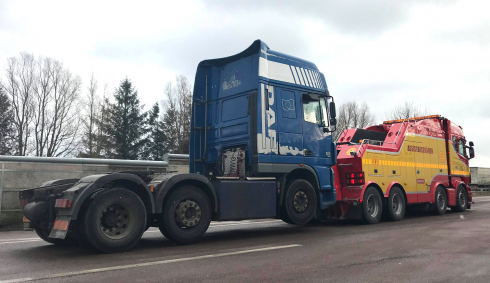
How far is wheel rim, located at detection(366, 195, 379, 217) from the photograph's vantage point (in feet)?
38.1

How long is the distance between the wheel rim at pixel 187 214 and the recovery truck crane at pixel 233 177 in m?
0.02

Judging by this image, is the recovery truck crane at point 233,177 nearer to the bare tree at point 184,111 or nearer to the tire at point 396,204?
the tire at point 396,204

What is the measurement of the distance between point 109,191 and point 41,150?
3267cm

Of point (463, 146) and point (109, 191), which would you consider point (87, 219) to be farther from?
point (463, 146)

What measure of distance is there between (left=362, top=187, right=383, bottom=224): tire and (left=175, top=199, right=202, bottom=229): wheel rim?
558 cm

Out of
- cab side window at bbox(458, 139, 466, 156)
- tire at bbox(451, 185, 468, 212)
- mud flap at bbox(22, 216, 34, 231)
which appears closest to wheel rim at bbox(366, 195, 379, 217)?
tire at bbox(451, 185, 468, 212)

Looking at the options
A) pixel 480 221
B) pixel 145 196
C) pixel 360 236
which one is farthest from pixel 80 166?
pixel 480 221

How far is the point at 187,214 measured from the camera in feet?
24.1

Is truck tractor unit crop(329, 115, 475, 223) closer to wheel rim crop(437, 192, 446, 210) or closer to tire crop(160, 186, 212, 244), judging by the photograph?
wheel rim crop(437, 192, 446, 210)

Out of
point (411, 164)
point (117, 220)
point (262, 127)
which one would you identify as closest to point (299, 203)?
point (262, 127)

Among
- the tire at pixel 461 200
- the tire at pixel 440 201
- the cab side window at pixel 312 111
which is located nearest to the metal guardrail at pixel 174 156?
the cab side window at pixel 312 111

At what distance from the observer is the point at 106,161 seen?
13500mm

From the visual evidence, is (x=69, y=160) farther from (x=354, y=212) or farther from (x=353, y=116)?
(x=353, y=116)

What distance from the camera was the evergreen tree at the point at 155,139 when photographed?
38688 millimetres
